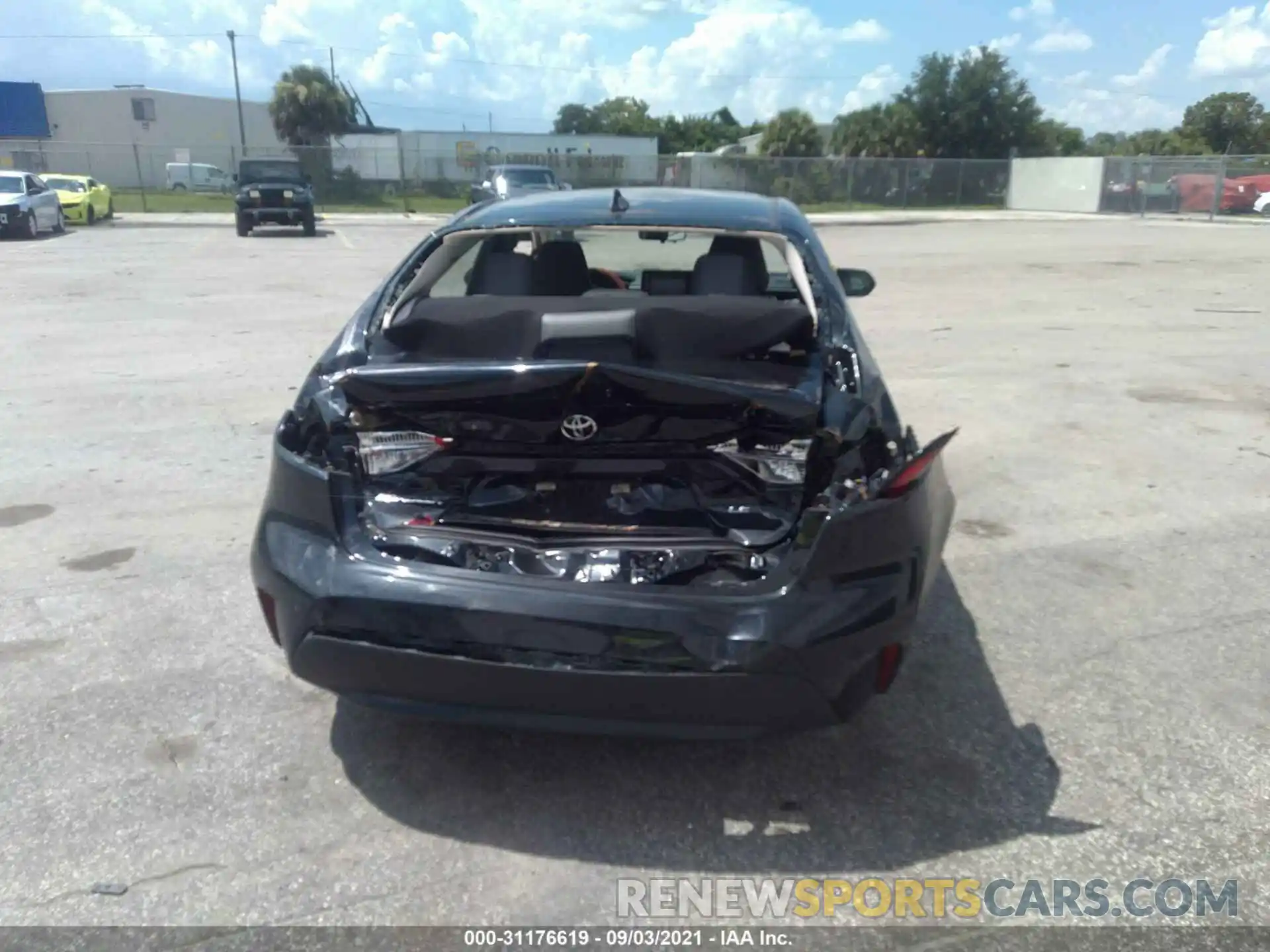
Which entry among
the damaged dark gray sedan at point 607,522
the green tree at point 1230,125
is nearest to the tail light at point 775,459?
the damaged dark gray sedan at point 607,522

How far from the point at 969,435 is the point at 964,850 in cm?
441

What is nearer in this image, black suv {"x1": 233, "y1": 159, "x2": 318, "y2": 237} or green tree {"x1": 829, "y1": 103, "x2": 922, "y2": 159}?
black suv {"x1": 233, "y1": 159, "x2": 318, "y2": 237}

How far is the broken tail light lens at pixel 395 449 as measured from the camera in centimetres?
312

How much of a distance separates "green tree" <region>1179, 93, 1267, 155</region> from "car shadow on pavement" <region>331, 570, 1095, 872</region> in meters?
76.6

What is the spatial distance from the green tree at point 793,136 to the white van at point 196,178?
27132 millimetres

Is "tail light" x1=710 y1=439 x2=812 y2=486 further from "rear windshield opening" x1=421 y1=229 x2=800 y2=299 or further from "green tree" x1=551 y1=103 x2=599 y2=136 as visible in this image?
"green tree" x1=551 y1=103 x2=599 y2=136

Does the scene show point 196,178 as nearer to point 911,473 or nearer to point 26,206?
point 26,206

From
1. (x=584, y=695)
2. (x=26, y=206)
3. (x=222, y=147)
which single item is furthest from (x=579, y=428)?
(x=222, y=147)

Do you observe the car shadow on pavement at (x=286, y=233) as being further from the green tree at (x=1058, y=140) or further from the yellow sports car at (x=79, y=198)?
the green tree at (x=1058, y=140)

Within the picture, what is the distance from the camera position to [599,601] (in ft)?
8.90

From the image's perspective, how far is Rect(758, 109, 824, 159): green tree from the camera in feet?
184

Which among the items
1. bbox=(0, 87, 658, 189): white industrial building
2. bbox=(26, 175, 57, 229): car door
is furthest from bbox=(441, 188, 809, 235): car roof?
bbox=(0, 87, 658, 189): white industrial building

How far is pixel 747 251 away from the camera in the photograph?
14.3ft

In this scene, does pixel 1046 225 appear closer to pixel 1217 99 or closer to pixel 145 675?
pixel 145 675
